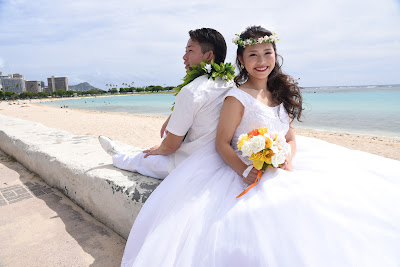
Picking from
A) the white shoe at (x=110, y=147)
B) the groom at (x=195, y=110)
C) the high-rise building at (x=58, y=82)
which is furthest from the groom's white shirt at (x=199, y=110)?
the high-rise building at (x=58, y=82)

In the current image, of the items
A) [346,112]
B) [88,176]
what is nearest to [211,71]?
[88,176]

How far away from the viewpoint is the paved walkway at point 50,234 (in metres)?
2.19

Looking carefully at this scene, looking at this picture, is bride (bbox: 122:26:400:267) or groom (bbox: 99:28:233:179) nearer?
bride (bbox: 122:26:400:267)

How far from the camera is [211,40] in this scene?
2320 millimetres

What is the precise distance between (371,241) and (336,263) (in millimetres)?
229

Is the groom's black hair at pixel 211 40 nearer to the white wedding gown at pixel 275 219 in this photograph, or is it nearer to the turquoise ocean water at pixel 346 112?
the white wedding gown at pixel 275 219

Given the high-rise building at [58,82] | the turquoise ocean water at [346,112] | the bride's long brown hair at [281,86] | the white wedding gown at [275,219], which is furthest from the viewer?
the high-rise building at [58,82]

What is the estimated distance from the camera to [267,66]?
7.23 feet

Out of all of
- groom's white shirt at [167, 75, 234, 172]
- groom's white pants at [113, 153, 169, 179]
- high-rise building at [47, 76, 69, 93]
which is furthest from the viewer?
high-rise building at [47, 76, 69, 93]

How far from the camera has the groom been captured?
2125mm

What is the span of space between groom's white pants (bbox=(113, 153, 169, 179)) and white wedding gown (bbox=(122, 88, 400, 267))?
55 cm

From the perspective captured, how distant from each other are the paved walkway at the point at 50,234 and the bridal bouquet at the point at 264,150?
4.61ft

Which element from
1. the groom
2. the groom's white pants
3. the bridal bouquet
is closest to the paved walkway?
the groom's white pants

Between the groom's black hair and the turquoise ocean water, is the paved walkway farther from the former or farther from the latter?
the turquoise ocean water
